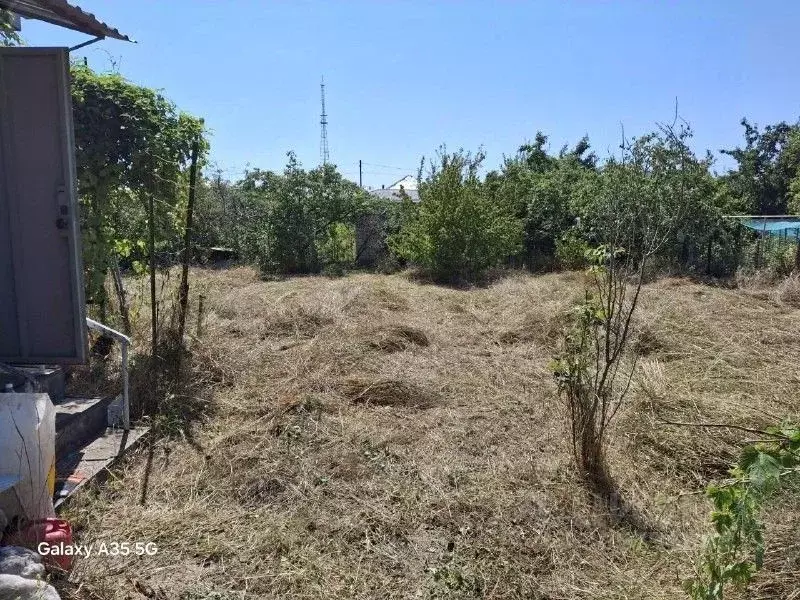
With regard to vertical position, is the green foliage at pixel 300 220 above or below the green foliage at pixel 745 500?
above

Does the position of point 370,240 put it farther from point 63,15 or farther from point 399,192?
point 63,15

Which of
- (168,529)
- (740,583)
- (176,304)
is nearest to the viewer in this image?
(740,583)

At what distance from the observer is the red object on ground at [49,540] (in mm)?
1974

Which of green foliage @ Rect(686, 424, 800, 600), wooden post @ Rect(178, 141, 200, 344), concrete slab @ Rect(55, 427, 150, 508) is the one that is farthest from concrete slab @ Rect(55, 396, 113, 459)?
green foliage @ Rect(686, 424, 800, 600)

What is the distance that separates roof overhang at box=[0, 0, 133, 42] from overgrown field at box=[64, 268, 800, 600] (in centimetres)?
232

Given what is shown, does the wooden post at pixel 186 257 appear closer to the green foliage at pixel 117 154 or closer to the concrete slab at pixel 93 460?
the green foliage at pixel 117 154

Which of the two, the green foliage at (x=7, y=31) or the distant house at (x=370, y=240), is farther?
the distant house at (x=370, y=240)

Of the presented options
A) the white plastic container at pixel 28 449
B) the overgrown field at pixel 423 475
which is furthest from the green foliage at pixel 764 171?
the white plastic container at pixel 28 449

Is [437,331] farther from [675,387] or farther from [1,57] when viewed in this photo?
Result: [1,57]

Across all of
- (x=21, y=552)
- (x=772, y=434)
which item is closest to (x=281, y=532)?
(x=21, y=552)

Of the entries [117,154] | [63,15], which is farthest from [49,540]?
[117,154]

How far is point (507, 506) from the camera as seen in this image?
2.73 m

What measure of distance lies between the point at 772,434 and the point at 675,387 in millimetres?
2357

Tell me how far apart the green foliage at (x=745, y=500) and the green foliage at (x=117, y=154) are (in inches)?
159
